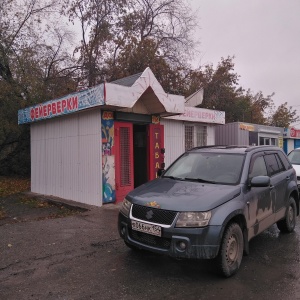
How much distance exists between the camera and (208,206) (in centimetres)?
406

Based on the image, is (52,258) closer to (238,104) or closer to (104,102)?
(104,102)

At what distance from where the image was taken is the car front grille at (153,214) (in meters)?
4.09

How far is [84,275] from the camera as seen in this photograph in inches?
172

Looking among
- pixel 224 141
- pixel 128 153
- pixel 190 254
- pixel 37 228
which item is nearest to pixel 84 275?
pixel 190 254

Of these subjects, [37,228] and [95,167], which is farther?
[95,167]

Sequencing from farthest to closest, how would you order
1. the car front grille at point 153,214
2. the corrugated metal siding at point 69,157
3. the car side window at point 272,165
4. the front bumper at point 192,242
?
the corrugated metal siding at point 69,157 < the car side window at point 272,165 < the car front grille at point 153,214 < the front bumper at point 192,242

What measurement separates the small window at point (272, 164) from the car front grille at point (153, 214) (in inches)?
103

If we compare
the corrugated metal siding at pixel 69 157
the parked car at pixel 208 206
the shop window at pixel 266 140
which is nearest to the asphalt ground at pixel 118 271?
the parked car at pixel 208 206

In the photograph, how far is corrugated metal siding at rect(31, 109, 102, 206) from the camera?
30.4 ft

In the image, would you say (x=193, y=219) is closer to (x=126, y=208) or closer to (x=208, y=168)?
(x=126, y=208)

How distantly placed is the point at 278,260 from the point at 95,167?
5.78 m

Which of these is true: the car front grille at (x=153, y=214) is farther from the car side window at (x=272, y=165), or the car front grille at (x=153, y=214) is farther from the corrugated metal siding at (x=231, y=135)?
the corrugated metal siding at (x=231, y=135)

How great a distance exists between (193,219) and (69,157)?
7148 millimetres

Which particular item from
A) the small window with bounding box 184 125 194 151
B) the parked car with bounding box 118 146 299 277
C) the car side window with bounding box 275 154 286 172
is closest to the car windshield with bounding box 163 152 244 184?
the parked car with bounding box 118 146 299 277
